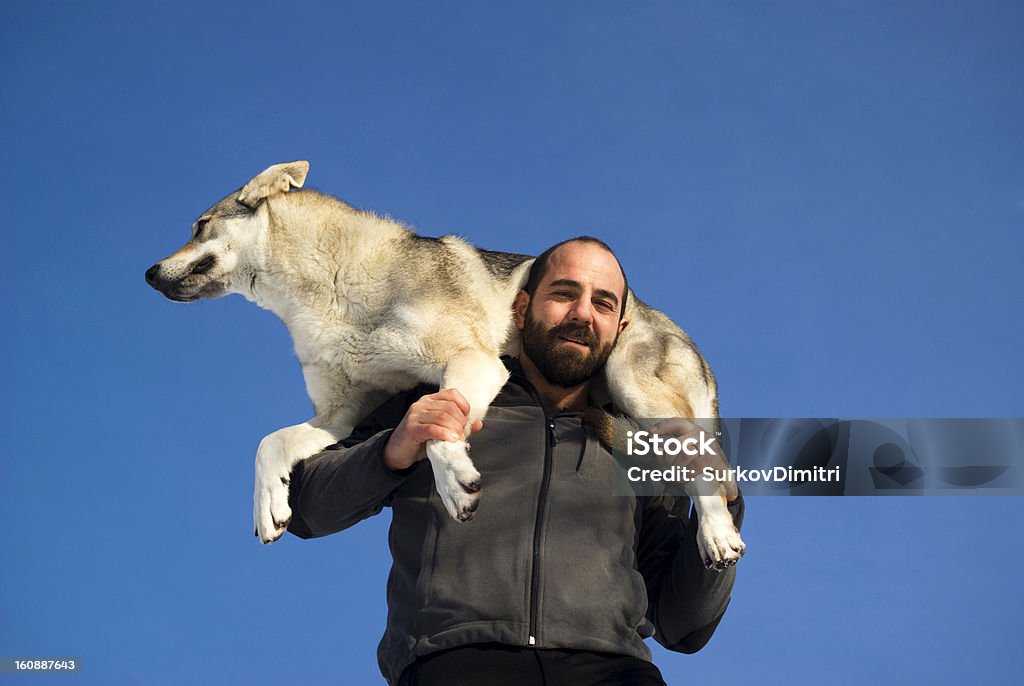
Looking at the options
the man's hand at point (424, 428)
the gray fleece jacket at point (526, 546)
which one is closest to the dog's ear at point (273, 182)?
the gray fleece jacket at point (526, 546)

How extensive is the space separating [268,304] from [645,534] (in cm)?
222

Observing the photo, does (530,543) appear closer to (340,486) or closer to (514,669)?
(514,669)

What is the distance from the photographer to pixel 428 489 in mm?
3463

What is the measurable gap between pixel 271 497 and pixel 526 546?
3.59 feet

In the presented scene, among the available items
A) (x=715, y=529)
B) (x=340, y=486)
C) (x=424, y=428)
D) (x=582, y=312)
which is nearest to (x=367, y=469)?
(x=340, y=486)

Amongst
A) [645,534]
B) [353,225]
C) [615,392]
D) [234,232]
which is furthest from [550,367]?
[234,232]

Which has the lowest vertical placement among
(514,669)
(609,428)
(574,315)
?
(514,669)

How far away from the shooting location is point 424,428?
314 centimetres

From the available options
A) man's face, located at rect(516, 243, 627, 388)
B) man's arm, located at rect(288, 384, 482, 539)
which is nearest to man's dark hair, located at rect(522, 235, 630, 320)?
man's face, located at rect(516, 243, 627, 388)

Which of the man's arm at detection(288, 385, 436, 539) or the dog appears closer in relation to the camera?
the man's arm at detection(288, 385, 436, 539)

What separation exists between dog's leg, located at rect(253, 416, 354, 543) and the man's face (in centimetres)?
103

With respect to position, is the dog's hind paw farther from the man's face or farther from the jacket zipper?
the man's face

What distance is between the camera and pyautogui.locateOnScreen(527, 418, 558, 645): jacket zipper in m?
3.10

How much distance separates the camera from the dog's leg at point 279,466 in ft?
11.9
